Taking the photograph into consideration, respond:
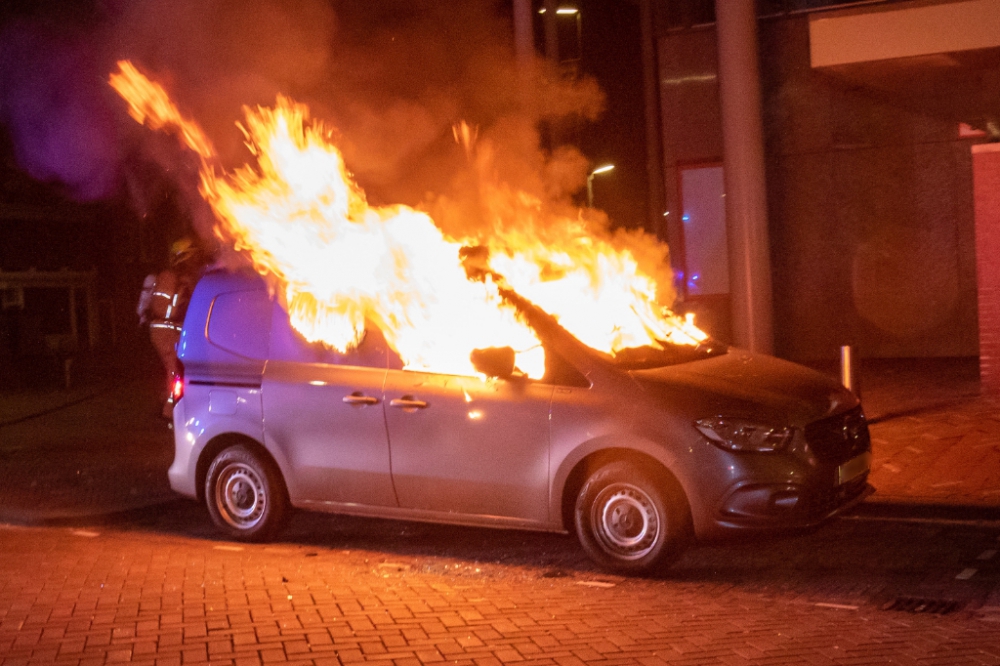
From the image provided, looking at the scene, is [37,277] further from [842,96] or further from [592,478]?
[592,478]

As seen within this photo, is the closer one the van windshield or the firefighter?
the van windshield

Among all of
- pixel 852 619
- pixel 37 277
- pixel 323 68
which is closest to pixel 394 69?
pixel 323 68

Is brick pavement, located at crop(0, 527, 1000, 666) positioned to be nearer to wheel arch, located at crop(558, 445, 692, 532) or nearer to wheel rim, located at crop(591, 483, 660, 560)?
wheel rim, located at crop(591, 483, 660, 560)

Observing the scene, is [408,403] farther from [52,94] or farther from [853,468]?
[52,94]

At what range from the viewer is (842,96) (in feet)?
61.7

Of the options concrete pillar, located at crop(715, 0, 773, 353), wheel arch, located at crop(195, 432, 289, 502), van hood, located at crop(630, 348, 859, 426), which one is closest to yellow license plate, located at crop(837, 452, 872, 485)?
van hood, located at crop(630, 348, 859, 426)

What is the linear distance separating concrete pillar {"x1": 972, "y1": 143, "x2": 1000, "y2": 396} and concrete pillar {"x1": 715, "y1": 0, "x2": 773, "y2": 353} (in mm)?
2682

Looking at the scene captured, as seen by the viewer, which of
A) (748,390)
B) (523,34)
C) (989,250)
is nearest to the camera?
(748,390)

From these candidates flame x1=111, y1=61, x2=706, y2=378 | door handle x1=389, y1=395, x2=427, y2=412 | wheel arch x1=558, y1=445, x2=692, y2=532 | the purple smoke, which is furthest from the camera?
the purple smoke

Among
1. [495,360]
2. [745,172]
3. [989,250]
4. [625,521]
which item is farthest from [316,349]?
[745,172]

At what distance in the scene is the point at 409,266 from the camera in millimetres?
8273

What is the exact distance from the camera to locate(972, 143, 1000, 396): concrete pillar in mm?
12945

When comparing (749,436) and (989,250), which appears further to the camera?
(989,250)

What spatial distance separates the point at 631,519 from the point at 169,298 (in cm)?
651
